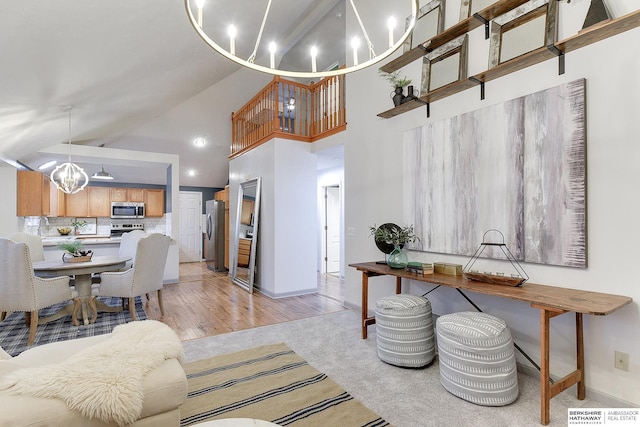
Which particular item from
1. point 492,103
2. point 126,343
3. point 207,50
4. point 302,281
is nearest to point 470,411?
point 126,343

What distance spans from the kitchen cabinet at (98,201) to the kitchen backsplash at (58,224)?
1.19 ft

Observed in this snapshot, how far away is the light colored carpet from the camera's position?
6.07ft

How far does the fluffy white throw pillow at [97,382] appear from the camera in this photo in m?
1.05

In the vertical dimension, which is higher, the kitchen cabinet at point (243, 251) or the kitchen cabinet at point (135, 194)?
the kitchen cabinet at point (135, 194)

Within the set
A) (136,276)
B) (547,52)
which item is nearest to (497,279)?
(547,52)

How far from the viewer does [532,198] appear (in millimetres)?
2258

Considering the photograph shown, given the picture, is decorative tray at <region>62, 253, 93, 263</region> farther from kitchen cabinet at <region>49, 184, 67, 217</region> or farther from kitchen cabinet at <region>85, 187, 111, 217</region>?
kitchen cabinet at <region>85, 187, 111, 217</region>

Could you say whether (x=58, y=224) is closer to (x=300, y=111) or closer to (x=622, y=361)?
(x=300, y=111)

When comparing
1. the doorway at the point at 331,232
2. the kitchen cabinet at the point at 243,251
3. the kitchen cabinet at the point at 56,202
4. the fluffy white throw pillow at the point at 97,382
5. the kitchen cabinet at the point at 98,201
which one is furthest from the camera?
the kitchen cabinet at the point at 98,201

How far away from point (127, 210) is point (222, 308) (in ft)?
17.0

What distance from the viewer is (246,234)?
5453 millimetres

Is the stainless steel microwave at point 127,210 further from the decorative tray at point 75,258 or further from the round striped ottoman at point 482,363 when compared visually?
the round striped ottoman at point 482,363

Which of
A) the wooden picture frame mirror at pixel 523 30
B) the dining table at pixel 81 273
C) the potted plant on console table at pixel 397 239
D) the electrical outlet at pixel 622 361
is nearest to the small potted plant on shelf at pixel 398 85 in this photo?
the wooden picture frame mirror at pixel 523 30

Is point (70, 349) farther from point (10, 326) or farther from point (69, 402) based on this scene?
point (10, 326)
